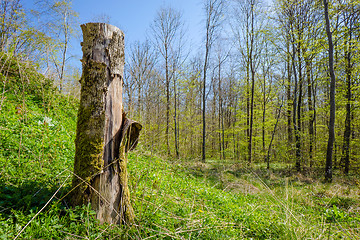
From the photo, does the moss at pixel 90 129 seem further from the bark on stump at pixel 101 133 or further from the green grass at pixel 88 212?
the green grass at pixel 88 212

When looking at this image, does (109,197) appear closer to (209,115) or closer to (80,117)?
(80,117)

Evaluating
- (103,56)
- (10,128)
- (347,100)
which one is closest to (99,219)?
(103,56)

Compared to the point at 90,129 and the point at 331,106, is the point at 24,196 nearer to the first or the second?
the point at 90,129

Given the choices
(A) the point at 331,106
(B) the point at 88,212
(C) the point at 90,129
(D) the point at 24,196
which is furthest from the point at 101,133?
(A) the point at 331,106

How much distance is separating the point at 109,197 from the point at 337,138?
41.3 ft

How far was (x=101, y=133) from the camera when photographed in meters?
1.76

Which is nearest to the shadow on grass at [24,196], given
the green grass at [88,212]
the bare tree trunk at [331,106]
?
the green grass at [88,212]

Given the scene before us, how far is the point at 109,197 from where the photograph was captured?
175cm

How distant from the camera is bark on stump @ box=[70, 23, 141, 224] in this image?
5.68 ft

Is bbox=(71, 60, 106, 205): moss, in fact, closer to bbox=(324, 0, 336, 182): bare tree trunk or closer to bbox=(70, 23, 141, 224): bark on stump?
bbox=(70, 23, 141, 224): bark on stump

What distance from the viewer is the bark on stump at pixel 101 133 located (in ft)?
5.68

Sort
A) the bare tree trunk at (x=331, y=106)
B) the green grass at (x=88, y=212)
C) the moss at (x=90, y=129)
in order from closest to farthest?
the green grass at (x=88, y=212)
the moss at (x=90, y=129)
the bare tree trunk at (x=331, y=106)

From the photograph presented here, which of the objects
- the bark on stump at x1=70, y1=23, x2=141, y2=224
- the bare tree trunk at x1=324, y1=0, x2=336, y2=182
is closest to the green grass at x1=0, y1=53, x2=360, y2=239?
the bark on stump at x1=70, y1=23, x2=141, y2=224

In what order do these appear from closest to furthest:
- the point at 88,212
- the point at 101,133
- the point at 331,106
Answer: the point at 88,212 < the point at 101,133 < the point at 331,106
